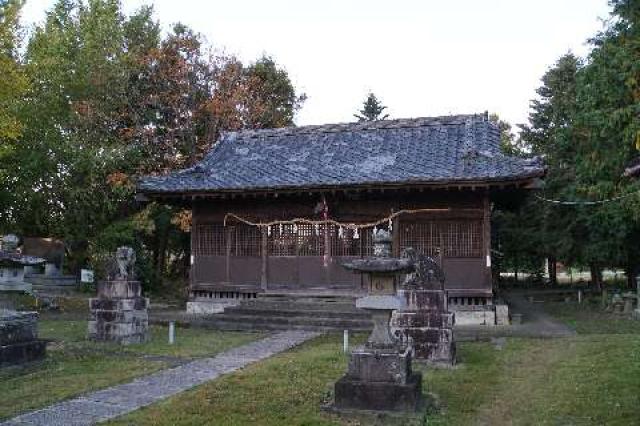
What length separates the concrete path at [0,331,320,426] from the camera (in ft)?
23.9

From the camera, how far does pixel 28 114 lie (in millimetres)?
25781

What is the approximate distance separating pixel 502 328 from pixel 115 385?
10.7 metres

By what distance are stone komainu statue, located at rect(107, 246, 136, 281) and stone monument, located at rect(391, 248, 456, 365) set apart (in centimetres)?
665

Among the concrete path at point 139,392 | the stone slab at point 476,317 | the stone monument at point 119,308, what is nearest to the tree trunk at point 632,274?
the stone slab at point 476,317

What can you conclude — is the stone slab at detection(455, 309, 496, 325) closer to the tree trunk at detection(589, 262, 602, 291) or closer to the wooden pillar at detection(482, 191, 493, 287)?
the wooden pillar at detection(482, 191, 493, 287)

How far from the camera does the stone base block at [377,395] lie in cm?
765

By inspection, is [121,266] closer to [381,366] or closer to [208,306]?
[208,306]

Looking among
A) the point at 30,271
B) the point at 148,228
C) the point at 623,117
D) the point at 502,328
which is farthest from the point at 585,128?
the point at 30,271

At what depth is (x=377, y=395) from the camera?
25.5 feet

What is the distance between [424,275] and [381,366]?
3838 mm

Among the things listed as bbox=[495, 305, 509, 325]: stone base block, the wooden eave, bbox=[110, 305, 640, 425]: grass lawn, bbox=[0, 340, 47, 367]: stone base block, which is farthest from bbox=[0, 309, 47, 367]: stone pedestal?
bbox=[495, 305, 509, 325]: stone base block

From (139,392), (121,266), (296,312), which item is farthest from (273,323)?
(139,392)

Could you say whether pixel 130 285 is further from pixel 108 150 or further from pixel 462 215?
pixel 108 150

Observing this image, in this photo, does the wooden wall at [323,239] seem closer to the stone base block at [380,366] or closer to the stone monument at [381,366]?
the stone monument at [381,366]
